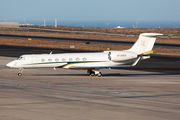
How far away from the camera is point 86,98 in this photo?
27094 millimetres

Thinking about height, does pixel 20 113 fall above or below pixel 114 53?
below

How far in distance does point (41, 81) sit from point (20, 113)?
16.2 meters

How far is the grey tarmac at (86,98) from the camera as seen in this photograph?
2094cm

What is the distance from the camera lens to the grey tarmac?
20938mm

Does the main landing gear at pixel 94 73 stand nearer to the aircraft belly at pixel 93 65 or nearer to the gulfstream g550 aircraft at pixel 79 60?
the gulfstream g550 aircraft at pixel 79 60

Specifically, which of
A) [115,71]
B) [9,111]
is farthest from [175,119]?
[115,71]

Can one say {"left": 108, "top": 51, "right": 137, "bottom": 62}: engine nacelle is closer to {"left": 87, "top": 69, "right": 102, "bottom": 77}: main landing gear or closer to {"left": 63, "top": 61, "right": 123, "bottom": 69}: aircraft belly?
{"left": 63, "top": 61, "right": 123, "bottom": 69}: aircraft belly

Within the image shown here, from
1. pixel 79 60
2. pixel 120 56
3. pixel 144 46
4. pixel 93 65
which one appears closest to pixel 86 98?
pixel 79 60

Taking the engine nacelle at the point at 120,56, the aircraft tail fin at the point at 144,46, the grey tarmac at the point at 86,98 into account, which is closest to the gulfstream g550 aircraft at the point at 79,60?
the engine nacelle at the point at 120,56

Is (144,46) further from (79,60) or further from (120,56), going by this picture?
(79,60)

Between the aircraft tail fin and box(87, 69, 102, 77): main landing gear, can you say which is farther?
box(87, 69, 102, 77): main landing gear

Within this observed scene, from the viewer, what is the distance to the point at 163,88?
108 ft

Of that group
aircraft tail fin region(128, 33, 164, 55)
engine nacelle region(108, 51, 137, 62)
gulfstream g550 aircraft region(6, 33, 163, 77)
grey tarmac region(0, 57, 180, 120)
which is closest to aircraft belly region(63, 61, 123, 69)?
gulfstream g550 aircraft region(6, 33, 163, 77)

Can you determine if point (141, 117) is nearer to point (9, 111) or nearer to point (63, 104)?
point (63, 104)
